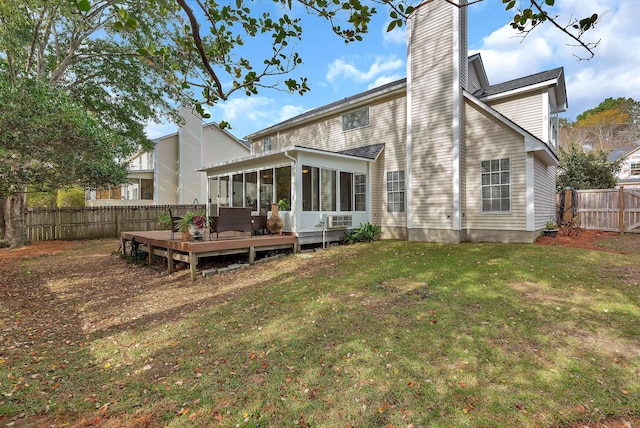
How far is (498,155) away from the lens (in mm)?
9016

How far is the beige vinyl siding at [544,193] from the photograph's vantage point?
936 cm

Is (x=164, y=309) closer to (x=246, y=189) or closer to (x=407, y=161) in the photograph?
(x=246, y=189)

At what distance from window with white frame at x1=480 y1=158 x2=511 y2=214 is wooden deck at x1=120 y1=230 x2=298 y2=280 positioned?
6.06 metres

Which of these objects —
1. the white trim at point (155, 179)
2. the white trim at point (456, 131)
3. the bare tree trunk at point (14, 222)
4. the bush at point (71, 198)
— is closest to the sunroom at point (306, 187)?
the white trim at point (456, 131)

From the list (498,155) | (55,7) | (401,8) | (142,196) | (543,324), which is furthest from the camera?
(142,196)

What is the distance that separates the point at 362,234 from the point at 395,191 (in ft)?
6.73

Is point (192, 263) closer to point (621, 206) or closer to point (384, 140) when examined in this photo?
point (384, 140)

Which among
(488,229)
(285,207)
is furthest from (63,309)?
(488,229)

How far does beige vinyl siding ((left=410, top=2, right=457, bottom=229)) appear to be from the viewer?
31.2 ft

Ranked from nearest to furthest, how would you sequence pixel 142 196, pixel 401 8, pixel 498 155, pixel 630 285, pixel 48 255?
pixel 401 8 → pixel 630 285 → pixel 498 155 → pixel 48 255 → pixel 142 196

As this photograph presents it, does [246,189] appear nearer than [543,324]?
No

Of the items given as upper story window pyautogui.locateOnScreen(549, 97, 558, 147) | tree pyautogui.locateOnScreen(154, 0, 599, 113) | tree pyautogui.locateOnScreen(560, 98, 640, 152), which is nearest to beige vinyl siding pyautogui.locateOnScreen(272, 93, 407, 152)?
upper story window pyautogui.locateOnScreen(549, 97, 558, 147)

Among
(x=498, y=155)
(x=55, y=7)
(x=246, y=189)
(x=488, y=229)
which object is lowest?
(x=488, y=229)

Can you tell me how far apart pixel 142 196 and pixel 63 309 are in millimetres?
17349
